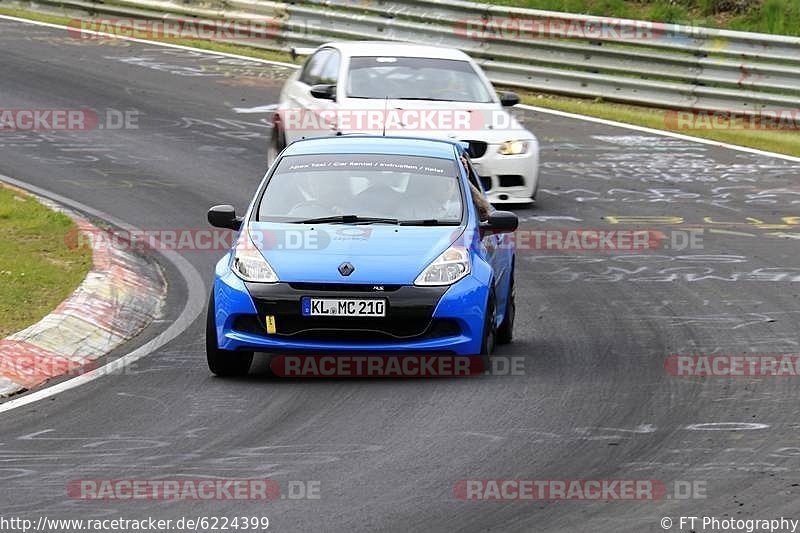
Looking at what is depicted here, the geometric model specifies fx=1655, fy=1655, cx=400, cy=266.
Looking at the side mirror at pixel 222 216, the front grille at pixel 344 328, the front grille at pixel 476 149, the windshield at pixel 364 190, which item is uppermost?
the windshield at pixel 364 190

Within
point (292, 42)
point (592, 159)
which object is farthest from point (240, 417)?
point (292, 42)

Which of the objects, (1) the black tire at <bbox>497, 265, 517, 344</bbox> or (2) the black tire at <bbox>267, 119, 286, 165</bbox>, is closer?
(1) the black tire at <bbox>497, 265, 517, 344</bbox>

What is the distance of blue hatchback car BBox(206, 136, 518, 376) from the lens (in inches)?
404

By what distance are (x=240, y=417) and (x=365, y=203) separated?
2412 mm

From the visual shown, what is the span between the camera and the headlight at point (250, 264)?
34.2ft

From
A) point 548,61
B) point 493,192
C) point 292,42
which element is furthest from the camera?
point 292,42

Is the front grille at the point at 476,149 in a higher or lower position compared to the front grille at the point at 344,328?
lower

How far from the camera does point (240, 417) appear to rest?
9359mm

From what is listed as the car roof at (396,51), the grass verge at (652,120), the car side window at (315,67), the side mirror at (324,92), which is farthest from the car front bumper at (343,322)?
the grass verge at (652,120)

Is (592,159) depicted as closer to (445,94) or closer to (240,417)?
(445,94)

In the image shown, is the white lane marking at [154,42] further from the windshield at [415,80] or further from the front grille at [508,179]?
the front grille at [508,179]

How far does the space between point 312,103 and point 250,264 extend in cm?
788

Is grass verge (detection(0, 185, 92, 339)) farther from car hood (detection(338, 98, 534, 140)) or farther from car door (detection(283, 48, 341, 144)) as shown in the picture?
car hood (detection(338, 98, 534, 140))

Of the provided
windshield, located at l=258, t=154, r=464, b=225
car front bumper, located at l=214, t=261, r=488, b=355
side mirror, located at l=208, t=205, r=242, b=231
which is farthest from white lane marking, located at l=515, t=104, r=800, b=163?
car front bumper, located at l=214, t=261, r=488, b=355
